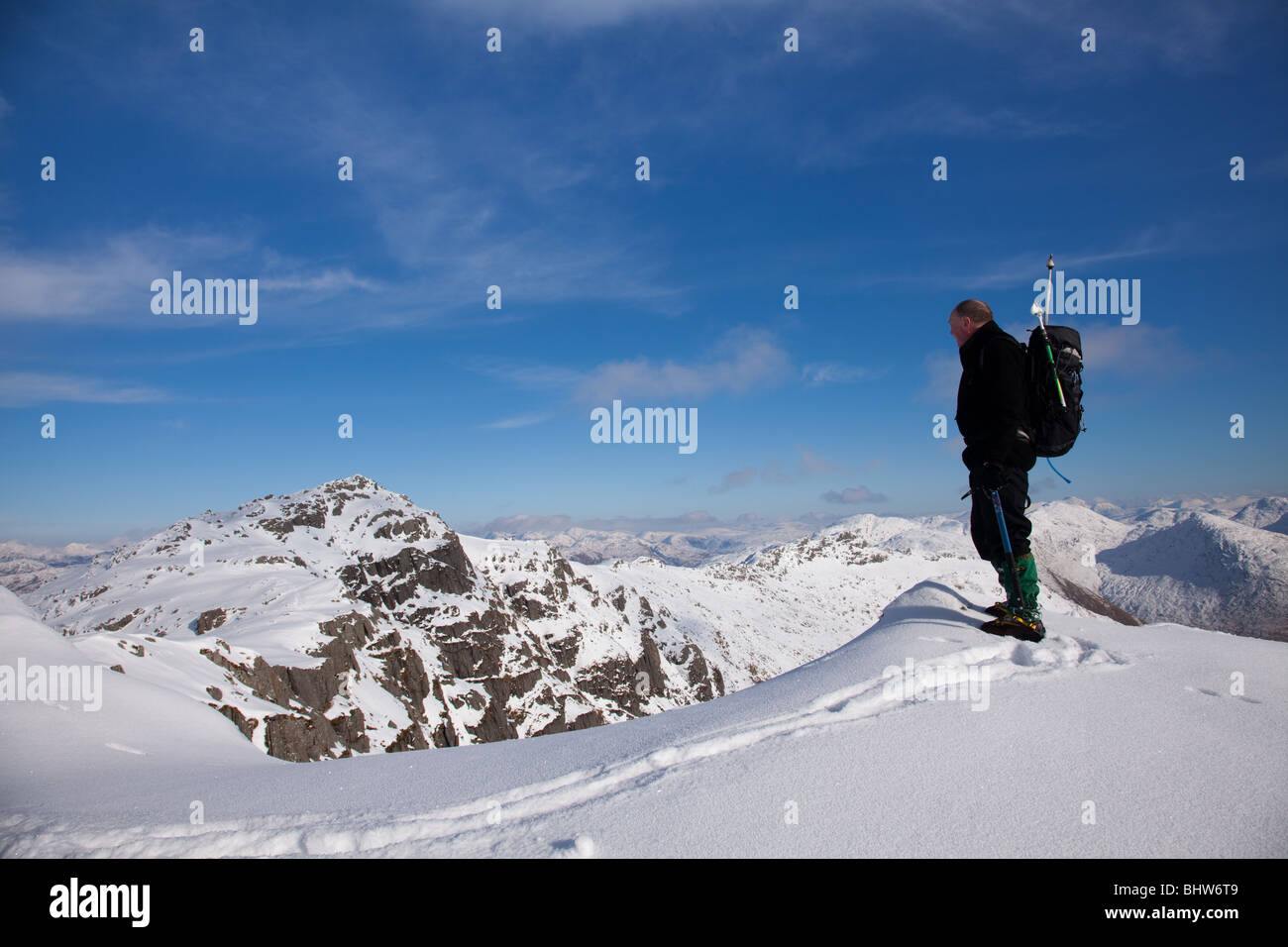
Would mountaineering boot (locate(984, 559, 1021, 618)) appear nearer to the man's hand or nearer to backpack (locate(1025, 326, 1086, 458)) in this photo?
the man's hand

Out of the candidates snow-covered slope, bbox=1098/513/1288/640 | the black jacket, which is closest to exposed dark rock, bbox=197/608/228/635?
the black jacket

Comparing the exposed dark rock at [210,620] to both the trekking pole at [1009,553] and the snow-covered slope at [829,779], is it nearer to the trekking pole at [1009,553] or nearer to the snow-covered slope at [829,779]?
the snow-covered slope at [829,779]

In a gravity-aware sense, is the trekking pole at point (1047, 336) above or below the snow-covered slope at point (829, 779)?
above

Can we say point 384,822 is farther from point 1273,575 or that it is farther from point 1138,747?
point 1273,575

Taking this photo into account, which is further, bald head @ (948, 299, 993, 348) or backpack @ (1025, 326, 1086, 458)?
bald head @ (948, 299, 993, 348)

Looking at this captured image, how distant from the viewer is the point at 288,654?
7081cm

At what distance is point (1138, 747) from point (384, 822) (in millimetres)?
5239

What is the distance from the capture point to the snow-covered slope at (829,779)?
11.5 ft

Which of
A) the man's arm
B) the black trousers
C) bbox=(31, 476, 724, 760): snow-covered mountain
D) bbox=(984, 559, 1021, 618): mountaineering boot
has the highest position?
the man's arm

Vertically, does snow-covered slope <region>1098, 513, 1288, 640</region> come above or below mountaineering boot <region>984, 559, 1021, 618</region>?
below

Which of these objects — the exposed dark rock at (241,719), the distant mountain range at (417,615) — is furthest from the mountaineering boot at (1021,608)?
the exposed dark rock at (241,719)

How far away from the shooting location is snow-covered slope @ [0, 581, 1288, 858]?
3.49 metres

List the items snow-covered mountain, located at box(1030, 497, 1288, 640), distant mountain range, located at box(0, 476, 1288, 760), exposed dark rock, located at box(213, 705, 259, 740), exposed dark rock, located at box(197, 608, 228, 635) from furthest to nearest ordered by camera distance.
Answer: snow-covered mountain, located at box(1030, 497, 1288, 640)
exposed dark rock, located at box(197, 608, 228, 635)
distant mountain range, located at box(0, 476, 1288, 760)
exposed dark rock, located at box(213, 705, 259, 740)
